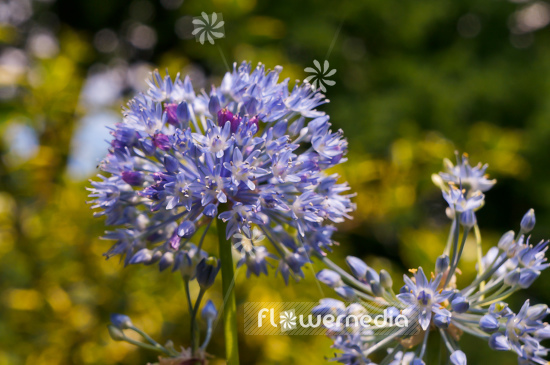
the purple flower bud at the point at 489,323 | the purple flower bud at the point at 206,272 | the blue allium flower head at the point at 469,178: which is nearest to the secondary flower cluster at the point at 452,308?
the purple flower bud at the point at 489,323

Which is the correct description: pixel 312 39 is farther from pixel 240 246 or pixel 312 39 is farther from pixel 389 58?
pixel 240 246

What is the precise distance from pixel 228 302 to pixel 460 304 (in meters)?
0.50

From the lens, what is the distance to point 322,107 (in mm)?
4379

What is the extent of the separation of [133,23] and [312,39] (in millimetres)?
2843

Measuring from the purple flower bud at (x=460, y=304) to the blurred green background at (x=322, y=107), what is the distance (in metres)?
1.16

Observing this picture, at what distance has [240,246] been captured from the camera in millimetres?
1274

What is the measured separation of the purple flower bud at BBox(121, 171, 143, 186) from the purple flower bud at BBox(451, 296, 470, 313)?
759mm

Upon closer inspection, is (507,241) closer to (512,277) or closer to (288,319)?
(512,277)

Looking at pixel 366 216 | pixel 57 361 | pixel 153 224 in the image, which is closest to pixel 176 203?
pixel 153 224

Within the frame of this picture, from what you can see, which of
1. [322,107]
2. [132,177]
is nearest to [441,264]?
[132,177]

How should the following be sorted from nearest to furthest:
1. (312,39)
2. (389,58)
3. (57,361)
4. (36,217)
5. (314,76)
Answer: (314,76) → (57,361) → (36,217) → (312,39) → (389,58)

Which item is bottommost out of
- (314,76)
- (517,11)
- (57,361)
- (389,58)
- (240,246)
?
(57,361)

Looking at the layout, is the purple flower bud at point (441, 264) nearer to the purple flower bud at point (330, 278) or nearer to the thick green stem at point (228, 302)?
the purple flower bud at point (330, 278)

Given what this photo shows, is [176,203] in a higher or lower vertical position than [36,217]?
lower
